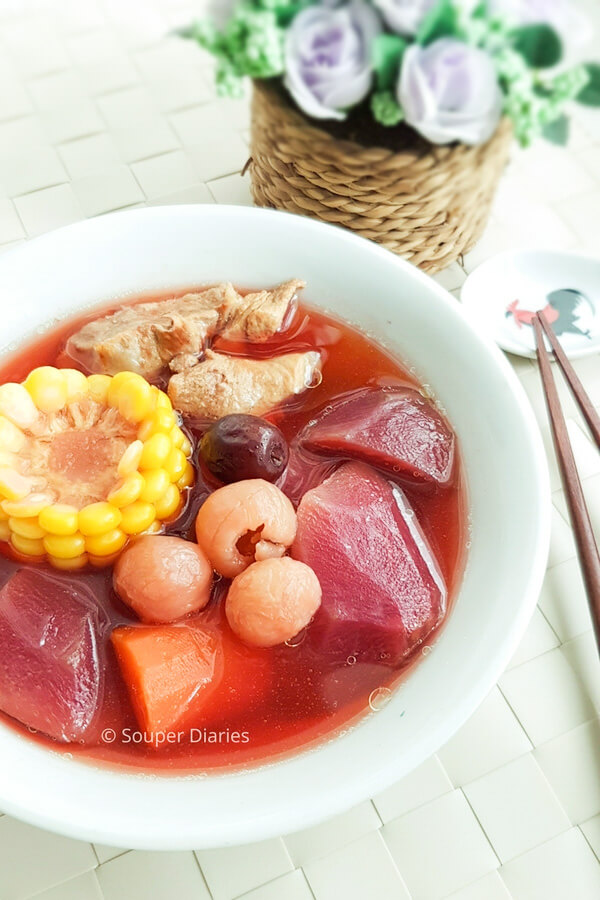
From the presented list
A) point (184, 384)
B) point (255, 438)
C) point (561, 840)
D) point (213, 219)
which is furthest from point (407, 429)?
point (561, 840)

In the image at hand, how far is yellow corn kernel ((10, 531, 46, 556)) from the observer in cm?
114

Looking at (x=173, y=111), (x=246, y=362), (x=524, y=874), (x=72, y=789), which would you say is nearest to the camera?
(x=72, y=789)

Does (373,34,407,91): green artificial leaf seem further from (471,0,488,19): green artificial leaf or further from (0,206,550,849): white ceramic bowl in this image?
(0,206,550,849): white ceramic bowl

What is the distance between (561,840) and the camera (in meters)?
1.11

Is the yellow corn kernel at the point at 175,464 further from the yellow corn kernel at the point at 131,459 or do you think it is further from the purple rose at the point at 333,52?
the purple rose at the point at 333,52

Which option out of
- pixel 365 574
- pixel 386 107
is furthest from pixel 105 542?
pixel 386 107

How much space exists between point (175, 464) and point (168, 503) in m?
0.06

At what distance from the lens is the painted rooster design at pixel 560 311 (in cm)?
152

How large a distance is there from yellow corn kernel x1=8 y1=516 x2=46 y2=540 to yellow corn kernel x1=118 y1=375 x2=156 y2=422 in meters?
0.20

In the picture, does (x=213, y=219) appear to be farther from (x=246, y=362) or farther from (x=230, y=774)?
(x=230, y=774)

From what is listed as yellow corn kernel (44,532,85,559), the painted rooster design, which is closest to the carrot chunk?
yellow corn kernel (44,532,85,559)

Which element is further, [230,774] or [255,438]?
[255,438]

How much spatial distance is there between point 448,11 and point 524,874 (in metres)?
1.05

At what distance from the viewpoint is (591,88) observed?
63 centimetres
